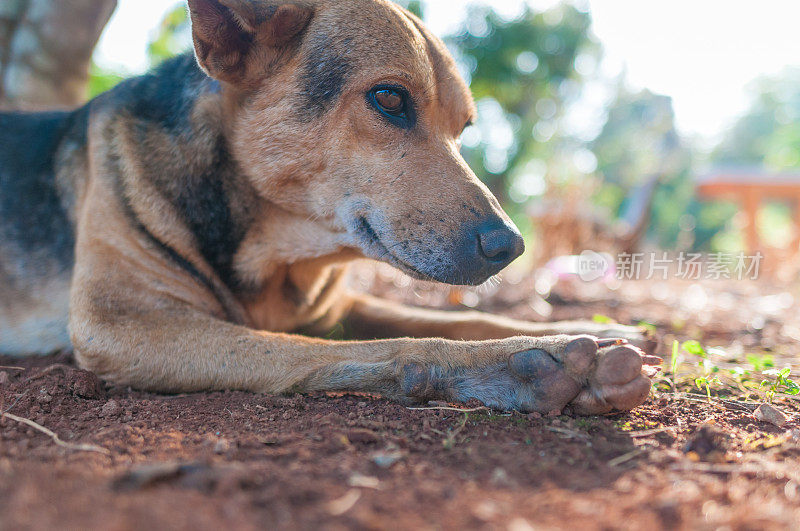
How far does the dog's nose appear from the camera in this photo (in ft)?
7.25

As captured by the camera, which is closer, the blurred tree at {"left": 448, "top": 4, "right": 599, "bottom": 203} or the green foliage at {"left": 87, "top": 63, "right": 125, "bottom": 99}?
the green foliage at {"left": 87, "top": 63, "right": 125, "bottom": 99}

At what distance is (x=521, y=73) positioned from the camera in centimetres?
2289

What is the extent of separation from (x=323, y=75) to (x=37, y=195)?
5.89ft

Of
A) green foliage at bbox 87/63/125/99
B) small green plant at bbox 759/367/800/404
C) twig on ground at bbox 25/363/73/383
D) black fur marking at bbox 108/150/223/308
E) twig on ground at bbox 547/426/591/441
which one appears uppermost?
green foliage at bbox 87/63/125/99

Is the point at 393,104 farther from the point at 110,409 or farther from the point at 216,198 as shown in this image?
the point at 110,409

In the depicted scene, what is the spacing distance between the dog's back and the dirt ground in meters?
0.59

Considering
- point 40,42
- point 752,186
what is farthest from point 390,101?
point 752,186

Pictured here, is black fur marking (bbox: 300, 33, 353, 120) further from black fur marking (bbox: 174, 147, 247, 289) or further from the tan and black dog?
black fur marking (bbox: 174, 147, 247, 289)

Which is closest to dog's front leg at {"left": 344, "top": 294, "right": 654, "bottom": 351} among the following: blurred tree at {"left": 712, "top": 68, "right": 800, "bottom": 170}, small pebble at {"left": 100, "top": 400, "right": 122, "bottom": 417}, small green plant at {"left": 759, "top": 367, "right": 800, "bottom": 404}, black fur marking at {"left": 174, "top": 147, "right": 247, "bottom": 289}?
small green plant at {"left": 759, "top": 367, "right": 800, "bottom": 404}

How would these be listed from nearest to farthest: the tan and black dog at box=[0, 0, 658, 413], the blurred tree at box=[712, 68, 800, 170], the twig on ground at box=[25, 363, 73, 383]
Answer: the tan and black dog at box=[0, 0, 658, 413] < the twig on ground at box=[25, 363, 73, 383] < the blurred tree at box=[712, 68, 800, 170]

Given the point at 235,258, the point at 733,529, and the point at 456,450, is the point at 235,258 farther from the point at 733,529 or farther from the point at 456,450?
the point at 733,529

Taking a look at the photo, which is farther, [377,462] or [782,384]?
[782,384]

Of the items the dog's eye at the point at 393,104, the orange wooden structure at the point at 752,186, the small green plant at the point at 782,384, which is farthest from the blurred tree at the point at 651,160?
the dog's eye at the point at 393,104

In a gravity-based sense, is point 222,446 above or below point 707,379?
below
